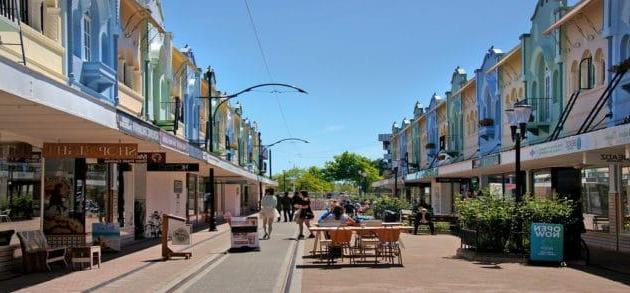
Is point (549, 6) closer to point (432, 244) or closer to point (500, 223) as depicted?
point (432, 244)

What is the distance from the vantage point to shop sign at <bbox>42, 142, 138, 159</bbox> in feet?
56.6

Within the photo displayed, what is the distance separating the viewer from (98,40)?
20406 millimetres

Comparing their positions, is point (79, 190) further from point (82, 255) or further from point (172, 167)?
point (172, 167)

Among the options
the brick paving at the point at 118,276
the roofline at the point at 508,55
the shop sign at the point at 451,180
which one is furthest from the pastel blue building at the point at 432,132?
the brick paving at the point at 118,276

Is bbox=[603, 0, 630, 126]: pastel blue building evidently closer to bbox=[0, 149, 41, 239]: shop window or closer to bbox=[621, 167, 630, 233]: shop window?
bbox=[621, 167, 630, 233]: shop window

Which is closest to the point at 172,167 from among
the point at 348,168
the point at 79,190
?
the point at 79,190

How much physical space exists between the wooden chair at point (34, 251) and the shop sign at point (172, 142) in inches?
183

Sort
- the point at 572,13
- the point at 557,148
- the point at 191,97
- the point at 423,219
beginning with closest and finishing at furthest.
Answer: the point at 557,148 < the point at 572,13 < the point at 423,219 < the point at 191,97

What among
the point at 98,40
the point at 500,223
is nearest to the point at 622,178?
the point at 500,223

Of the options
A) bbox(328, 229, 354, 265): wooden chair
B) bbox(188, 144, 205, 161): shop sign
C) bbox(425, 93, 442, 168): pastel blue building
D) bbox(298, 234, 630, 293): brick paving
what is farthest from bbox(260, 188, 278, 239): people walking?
bbox(425, 93, 442, 168): pastel blue building

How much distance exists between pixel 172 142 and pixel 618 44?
1241 cm

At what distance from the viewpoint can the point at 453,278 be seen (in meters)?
13.7

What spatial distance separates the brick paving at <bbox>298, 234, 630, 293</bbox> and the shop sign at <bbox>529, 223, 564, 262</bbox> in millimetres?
389

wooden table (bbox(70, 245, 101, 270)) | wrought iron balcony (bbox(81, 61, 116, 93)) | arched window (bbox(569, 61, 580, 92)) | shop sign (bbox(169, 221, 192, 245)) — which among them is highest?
arched window (bbox(569, 61, 580, 92))
